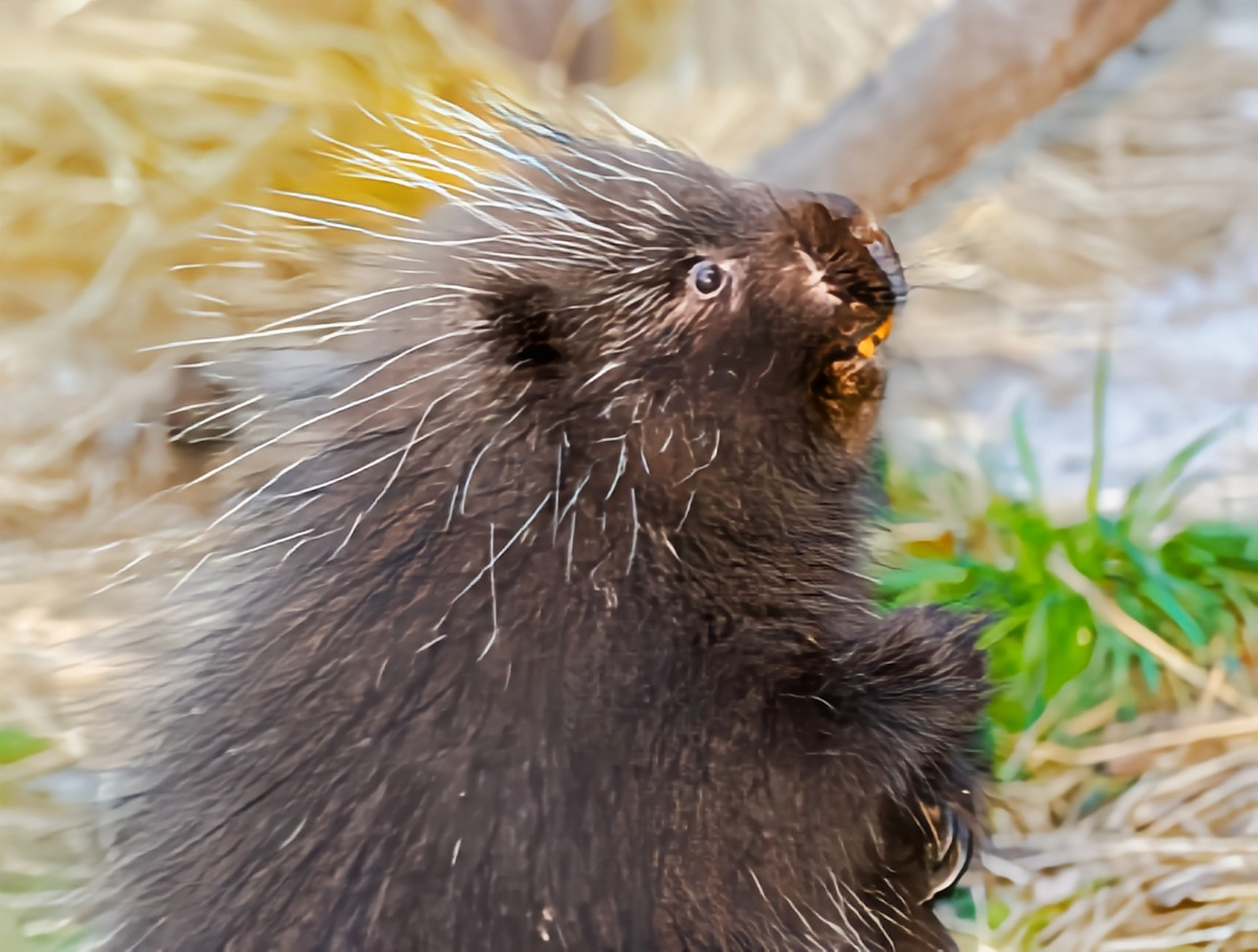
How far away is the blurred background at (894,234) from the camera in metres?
1.41

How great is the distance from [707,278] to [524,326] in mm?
183

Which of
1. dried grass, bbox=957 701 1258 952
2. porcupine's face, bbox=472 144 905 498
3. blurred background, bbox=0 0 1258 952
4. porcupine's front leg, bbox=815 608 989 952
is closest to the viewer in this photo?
porcupine's face, bbox=472 144 905 498

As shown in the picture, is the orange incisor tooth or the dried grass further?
the dried grass

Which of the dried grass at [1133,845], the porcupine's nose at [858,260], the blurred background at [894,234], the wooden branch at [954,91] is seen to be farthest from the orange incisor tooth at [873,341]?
the dried grass at [1133,845]

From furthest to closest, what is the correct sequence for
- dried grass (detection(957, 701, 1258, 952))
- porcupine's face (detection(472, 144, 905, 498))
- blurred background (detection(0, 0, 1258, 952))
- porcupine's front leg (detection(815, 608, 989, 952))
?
blurred background (detection(0, 0, 1258, 952)) < dried grass (detection(957, 701, 1258, 952)) < porcupine's front leg (detection(815, 608, 989, 952)) < porcupine's face (detection(472, 144, 905, 498))

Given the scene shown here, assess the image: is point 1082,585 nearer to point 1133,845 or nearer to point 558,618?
point 1133,845

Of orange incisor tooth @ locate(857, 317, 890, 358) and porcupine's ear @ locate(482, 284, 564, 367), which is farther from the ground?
orange incisor tooth @ locate(857, 317, 890, 358)

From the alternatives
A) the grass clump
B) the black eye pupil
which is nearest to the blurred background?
the grass clump

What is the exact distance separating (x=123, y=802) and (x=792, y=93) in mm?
1381

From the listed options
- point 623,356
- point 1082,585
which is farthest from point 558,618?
point 1082,585

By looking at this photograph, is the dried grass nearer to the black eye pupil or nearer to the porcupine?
the porcupine

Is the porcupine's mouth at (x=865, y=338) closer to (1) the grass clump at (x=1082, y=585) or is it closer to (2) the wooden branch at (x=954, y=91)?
(1) the grass clump at (x=1082, y=585)

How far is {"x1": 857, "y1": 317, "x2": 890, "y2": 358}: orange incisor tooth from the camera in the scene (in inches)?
38.7

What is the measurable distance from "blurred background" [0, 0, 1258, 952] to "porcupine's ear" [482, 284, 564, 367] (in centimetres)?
62
